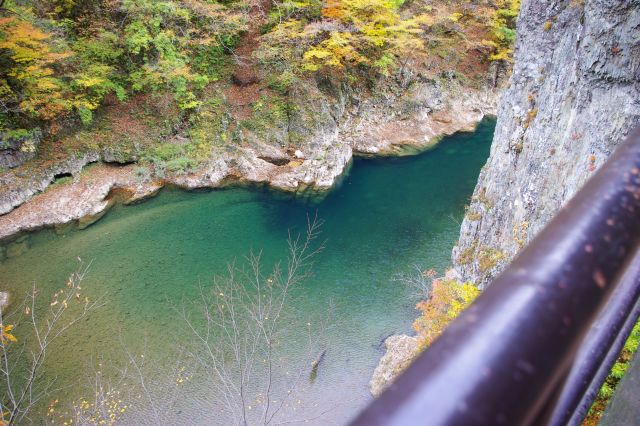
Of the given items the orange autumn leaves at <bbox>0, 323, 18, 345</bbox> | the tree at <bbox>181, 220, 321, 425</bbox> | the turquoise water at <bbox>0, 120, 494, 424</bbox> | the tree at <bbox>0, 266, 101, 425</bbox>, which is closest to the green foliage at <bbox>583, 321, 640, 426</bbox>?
the tree at <bbox>181, 220, 321, 425</bbox>


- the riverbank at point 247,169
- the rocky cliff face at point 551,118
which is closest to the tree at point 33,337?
the riverbank at point 247,169

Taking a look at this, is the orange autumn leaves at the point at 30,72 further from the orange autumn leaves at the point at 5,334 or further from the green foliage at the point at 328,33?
the orange autumn leaves at the point at 5,334

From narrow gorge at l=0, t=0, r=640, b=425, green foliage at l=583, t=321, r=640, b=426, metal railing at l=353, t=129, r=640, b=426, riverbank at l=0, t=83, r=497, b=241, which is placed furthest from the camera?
riverbank at l=0, t=83, r=497, b=241

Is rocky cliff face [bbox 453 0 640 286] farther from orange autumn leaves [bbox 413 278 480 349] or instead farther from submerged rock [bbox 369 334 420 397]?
submerged rock [bbox 369 334 420 397]

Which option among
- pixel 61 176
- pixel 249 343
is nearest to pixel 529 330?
pixel 249 343

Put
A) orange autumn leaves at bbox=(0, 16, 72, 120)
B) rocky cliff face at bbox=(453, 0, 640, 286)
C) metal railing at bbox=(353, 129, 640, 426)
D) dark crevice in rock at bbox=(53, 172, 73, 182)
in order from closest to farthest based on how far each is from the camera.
→ metal railing at bbox=(353, 129, 640, 426) → rocky cliff face at bbox=(453, 0, 640, 286) → orange autumn leaves at bbox=(0, 16, 72, 120) → dark crevice in rock at bbox=(53, 172, 73, 182)

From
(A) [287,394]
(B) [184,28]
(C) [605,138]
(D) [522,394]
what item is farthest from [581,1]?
(B) [184,28]

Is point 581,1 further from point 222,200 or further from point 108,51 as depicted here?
point 108,51
